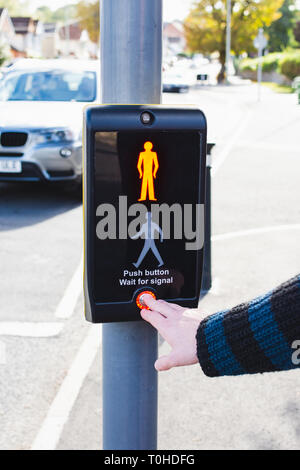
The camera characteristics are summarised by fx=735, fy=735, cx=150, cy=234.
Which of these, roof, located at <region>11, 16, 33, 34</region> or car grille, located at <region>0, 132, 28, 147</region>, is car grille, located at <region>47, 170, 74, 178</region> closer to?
car grille, located at <region>0, 132, 28, 147</region>

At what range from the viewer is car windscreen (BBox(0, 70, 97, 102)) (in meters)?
10.2

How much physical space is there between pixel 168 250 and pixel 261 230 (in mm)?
6228

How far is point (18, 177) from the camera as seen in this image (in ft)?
30.5

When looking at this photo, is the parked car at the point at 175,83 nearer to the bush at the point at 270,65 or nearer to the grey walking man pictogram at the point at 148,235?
the bush at the point at 270,65

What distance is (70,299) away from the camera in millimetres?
5645

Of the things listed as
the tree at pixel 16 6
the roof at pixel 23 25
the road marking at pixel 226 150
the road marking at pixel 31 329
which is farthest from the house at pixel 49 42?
the road marking at pixel 31 329

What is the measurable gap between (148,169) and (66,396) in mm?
2494

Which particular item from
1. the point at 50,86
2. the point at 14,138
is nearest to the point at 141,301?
the point at 14,138

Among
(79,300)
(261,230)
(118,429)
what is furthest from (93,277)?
(261,230)

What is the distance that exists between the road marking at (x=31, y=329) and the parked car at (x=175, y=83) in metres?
33.1

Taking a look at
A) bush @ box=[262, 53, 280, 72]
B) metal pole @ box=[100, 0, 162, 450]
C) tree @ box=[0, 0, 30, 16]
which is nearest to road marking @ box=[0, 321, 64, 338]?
metal pole @ box=[100, 0, 162, 450]

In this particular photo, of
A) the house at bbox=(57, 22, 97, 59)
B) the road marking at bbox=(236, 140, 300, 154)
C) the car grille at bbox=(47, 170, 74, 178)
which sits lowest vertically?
the house at bbox=(57, 22, 97, 59)

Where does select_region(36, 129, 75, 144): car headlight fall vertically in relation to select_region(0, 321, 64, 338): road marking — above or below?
above
